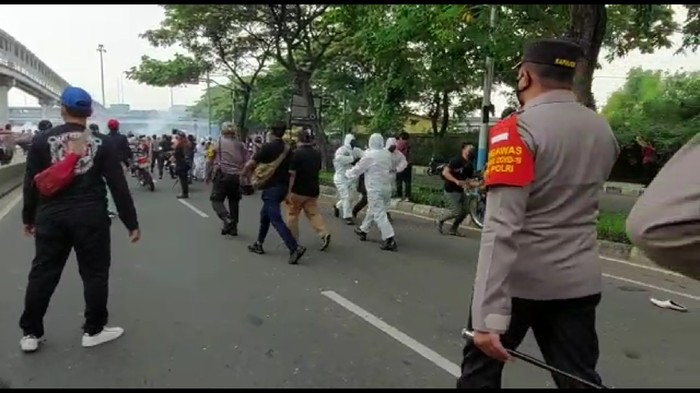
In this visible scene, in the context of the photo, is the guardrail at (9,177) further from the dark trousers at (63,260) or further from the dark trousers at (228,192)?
the dark trousers at (63,260)

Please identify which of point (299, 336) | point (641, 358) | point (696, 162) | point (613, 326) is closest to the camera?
point (696, 162)

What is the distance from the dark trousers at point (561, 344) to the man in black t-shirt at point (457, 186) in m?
7.68

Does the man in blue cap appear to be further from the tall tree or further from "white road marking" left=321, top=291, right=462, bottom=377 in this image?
the tall tree

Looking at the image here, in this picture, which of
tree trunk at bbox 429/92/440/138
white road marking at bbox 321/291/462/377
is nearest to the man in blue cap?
white road marking at bbox 321/291/462/377

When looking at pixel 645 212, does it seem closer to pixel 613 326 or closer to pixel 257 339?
pixel 257 339

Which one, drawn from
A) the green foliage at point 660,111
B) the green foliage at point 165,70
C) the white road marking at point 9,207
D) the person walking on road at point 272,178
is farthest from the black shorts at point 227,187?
the green foliage at point 165,70

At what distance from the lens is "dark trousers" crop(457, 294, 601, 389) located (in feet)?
8.21

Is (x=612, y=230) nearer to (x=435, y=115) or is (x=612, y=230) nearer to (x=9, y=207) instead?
(x=9, y=207)

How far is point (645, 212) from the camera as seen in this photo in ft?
5.58

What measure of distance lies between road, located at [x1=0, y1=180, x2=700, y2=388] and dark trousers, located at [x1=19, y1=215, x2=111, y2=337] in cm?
27

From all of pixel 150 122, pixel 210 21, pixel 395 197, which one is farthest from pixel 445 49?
pixel 150 122

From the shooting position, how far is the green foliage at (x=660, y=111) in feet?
61.5

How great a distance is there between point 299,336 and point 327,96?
25.5 m

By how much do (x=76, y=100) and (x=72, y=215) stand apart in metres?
0.76
